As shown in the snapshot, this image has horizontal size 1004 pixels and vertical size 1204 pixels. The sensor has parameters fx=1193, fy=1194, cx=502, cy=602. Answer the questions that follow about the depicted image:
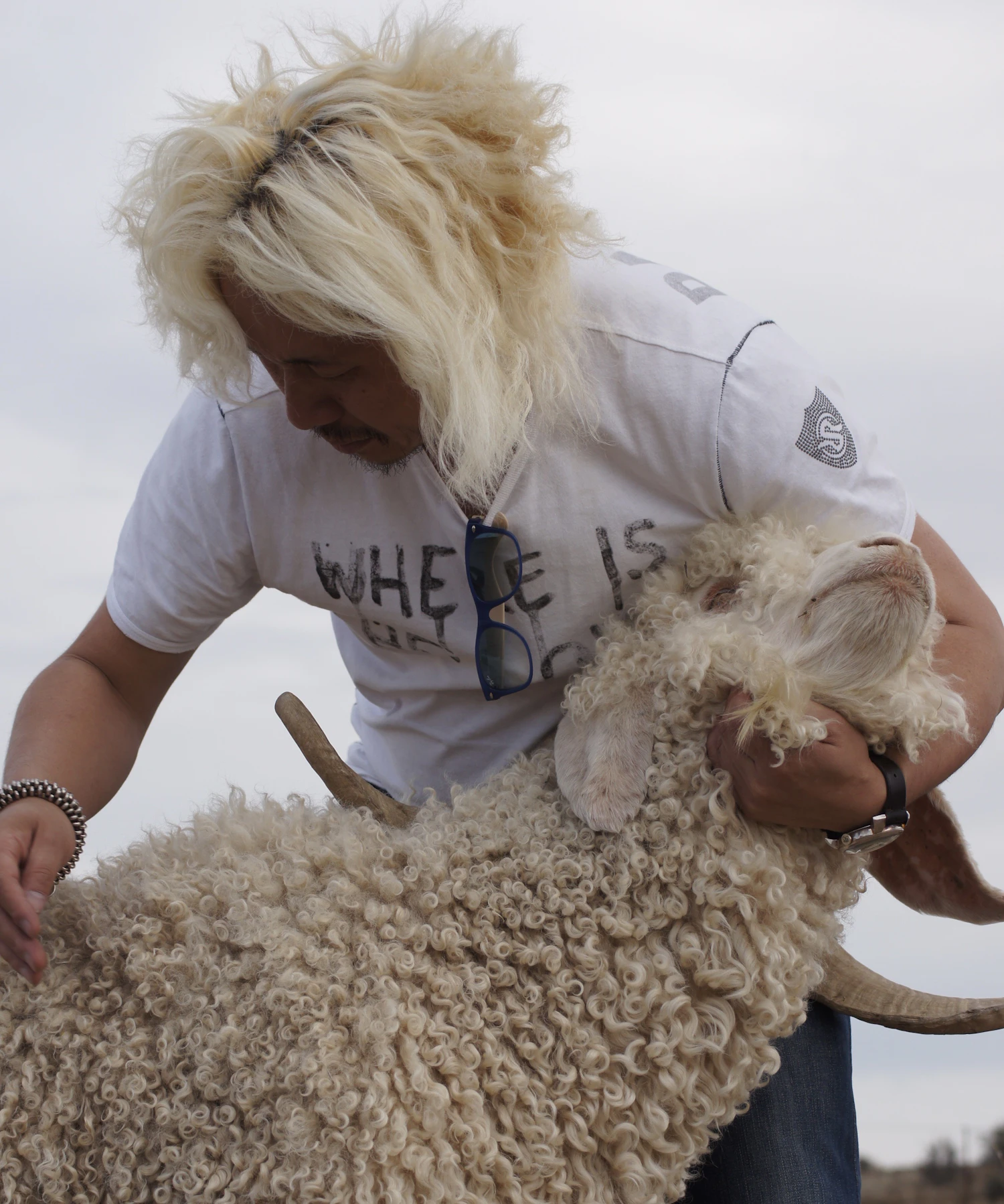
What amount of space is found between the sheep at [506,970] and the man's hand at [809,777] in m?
0.03

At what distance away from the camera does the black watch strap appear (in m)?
1.50

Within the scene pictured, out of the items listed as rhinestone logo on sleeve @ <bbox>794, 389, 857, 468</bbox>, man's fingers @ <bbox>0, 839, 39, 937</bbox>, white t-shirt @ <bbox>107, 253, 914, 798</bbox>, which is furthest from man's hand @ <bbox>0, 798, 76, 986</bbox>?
rhinestone logo on sleeve @ <bbox>794, 389, 857, 468</bbox>

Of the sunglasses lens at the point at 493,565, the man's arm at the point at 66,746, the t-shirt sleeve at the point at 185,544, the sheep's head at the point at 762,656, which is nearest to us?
the sheep's head at the point at 762,656

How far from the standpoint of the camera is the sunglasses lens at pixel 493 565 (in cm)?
175

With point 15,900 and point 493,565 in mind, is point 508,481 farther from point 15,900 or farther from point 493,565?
point 15,900

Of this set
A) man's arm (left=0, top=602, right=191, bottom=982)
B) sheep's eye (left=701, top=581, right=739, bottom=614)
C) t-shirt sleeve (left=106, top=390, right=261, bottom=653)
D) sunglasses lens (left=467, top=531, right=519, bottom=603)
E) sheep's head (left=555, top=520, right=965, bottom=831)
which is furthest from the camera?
t-shirt sleeve (left=106, top=390, right=261, bottom=653)

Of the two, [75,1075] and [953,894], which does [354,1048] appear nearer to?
[75,1075]

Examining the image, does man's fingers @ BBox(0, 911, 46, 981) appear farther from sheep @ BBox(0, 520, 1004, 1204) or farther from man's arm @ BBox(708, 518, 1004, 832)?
man's arm @ BBox(708, 518, 1004, 832)

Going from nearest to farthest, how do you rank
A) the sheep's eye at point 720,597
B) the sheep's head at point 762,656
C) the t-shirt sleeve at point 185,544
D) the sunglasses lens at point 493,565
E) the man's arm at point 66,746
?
the sheep's head at point 762,656 < the man's arm at point 66,746 < the sheep's eye at point 720,597 < the sunglasses lens at point 493,565 < the t-shirt sleeve at point 185,544

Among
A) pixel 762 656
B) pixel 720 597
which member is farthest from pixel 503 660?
pixel 762 656

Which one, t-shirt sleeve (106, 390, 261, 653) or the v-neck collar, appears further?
t-shirt sleeve (106, 390, 261, 653)

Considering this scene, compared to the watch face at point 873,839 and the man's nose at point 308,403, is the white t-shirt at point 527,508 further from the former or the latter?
the watch face at point 873,839

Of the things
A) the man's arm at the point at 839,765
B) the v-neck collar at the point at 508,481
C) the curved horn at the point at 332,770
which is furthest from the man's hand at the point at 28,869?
the man's arm at the point at 839,765

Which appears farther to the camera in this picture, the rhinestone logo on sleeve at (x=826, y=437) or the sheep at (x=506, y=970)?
the rhinestone logo on sleeve at (x=826, y=437)
